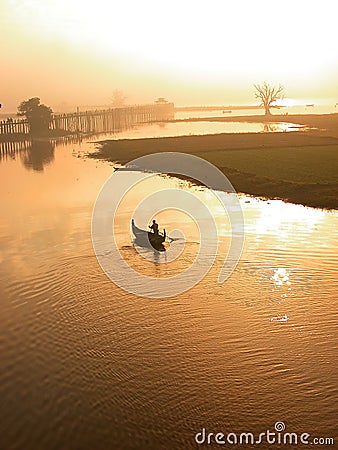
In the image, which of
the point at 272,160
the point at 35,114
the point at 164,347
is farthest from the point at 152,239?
the point at 35,114

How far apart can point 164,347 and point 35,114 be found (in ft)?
316

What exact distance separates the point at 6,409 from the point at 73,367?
5.36 ft

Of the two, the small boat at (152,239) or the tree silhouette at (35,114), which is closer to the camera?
the small boat at (152,239)

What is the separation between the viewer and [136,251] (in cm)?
1803

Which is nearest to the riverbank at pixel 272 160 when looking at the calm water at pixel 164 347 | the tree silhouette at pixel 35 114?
the calm water at pixel 164 347

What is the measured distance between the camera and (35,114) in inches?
3925

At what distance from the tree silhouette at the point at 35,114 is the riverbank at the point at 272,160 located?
4675cm

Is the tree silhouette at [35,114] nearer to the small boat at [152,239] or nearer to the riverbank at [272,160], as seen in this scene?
the riverbank at [272,160]

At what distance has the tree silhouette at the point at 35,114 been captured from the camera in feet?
326

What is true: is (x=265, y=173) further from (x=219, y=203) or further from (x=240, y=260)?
(x=240, y=260)

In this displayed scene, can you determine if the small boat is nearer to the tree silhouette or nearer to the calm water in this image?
the calm water

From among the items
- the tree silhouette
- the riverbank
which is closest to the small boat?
the riverbank

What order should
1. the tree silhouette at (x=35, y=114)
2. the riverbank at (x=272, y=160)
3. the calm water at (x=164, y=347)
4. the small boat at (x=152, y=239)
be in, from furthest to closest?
the tree silhouette at (x=35, y=114)
the riverbank at (x=272, y=160)
the small boat at (x=152, y=239)
the calm water at (x=164, y=347)

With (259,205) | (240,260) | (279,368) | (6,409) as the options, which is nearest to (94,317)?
(6,409)
